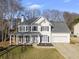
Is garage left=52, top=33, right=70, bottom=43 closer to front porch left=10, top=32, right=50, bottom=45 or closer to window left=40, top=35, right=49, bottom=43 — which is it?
window left=40, top=35, right=49, bottom=43

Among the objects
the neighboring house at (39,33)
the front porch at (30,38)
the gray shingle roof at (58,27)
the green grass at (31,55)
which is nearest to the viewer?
the green grass at (31,55)

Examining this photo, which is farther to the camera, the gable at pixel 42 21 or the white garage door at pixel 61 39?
the white garage door at pixel 61 39

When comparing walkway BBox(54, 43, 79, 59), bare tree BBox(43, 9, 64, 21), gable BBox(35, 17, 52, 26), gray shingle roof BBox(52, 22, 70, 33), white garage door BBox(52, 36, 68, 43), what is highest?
bare tree BBox(43, 9, 64, 21)

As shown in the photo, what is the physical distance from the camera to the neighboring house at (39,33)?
48.4 metres

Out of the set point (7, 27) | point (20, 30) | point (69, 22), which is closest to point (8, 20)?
point (7, 27)

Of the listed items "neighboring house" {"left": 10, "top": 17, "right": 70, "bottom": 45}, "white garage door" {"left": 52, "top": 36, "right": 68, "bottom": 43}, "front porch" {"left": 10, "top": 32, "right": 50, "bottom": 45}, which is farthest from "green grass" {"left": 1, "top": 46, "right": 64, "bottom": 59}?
"white garage door" {"left": 52, "top": 36, "right": 68, "bottom": 43}

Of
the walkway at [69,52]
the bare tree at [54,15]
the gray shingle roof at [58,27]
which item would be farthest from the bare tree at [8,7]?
the bare tree at [54,15]

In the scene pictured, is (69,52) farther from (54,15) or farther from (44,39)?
(54,15)

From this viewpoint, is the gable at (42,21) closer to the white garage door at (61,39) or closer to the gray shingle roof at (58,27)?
the gray shingle roof at (58,27)

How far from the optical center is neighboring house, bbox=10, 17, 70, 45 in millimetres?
48406

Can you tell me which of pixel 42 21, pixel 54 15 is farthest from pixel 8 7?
pixel 54 15

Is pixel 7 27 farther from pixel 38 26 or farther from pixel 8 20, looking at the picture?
pixel 38 26

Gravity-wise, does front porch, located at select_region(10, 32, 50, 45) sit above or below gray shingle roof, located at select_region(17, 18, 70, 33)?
below

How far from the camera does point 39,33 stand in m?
48.3
